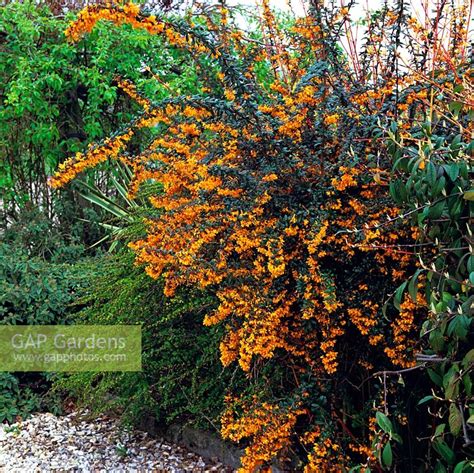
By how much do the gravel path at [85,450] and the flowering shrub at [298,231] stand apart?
0.73m

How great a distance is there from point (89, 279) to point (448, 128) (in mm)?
2589

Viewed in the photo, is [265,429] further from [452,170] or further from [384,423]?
[452,170]

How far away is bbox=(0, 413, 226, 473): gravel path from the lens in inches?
131

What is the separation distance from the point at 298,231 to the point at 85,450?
1781 mm

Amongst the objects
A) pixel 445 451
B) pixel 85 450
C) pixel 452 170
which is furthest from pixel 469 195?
pixel 85 450

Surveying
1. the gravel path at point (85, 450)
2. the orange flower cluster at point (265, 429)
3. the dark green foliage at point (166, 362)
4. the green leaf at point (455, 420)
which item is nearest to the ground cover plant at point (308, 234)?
the orange flower cluster at point (265, 429)

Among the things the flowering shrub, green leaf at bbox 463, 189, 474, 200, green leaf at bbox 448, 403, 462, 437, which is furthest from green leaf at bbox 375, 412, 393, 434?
green leaf at bbox 463, 189, 474, 200

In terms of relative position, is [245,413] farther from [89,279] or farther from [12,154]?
[12,154]

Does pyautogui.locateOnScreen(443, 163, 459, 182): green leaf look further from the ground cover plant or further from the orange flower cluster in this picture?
the orange flower cluster

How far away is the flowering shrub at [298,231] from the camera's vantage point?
2457 mm

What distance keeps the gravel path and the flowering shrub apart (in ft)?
2.38

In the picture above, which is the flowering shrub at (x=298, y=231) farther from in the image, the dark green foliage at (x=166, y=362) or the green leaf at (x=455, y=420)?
the green leaf at (x=455, y=420)

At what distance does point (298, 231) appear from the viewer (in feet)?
8.34

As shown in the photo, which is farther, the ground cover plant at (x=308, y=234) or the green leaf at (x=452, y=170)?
the ground cover plant at (x=308, y=234)
